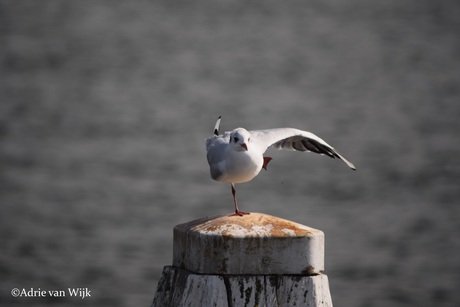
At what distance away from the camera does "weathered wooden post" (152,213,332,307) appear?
389 centimetres

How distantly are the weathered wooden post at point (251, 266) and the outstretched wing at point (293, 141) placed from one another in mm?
1223

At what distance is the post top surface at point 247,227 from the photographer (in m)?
3.96

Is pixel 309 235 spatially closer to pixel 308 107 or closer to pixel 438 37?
pixel 308 107

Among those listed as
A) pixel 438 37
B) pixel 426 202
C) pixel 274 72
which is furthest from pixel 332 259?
pixel 438 37

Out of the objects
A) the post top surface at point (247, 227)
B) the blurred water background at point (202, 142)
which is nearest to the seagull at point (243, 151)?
the post top surface at point (247, 227)

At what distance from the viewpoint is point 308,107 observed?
771 inches

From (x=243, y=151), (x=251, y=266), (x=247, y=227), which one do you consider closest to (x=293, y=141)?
(x=243, y=151)

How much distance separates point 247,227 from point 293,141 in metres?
1.65

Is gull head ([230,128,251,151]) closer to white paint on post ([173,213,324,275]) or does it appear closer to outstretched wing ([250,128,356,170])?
outstretched wing ([250,128,356,170])

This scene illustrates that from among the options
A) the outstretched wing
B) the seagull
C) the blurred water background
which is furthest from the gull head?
the blurred water background

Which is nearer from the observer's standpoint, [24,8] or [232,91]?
[232,91]

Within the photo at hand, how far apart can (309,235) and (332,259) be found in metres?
7.17

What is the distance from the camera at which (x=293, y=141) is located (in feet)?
18.3

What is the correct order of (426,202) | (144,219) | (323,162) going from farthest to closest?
(323,162)
(426,202)
(144,219)
